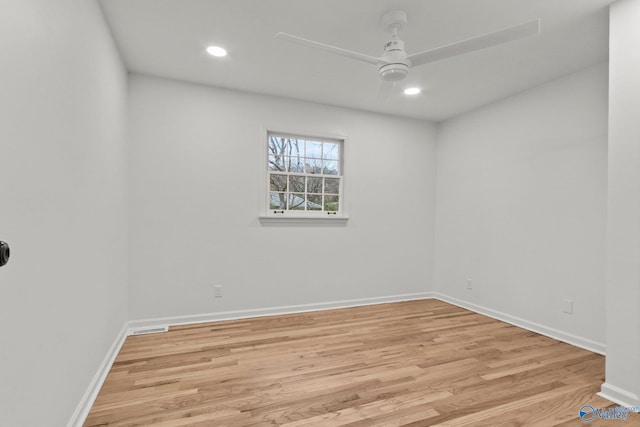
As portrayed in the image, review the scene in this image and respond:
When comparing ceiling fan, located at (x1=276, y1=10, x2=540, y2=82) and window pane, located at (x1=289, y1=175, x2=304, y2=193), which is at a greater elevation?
ceiling fan, located at (x1=276, y1=10, x2=540, y2=82)

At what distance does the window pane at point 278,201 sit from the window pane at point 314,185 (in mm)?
344

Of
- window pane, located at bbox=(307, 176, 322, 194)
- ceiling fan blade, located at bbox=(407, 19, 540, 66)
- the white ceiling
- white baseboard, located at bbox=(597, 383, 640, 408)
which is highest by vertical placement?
the white ceiling

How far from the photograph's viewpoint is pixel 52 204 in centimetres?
141

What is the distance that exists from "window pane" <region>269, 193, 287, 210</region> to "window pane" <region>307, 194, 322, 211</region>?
317 millimetres

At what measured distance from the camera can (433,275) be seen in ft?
15.3

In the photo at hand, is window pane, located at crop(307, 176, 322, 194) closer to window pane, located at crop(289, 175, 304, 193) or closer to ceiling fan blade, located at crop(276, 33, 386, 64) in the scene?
window pane, located at crop(289, 175, 304, 193)

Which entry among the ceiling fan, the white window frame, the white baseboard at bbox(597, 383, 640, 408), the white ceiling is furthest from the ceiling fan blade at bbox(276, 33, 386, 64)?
the white baseboard at bbox(597, 383, 640, 408)

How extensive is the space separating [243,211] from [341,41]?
6.65ft

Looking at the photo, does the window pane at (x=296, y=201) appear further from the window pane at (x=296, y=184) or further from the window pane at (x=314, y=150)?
the window pane at (x=314, y=150)

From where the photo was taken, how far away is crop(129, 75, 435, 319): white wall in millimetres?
3250

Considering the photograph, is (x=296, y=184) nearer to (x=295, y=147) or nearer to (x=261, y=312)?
(x=295, y=147)

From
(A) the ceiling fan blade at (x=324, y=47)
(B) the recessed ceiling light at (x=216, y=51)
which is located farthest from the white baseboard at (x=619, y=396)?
(B) the recessed ceiling light at (x=216, y=51)

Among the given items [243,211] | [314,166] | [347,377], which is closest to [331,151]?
[314,166]

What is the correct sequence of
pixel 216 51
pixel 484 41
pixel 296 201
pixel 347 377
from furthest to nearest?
1. pixel 296 201
2. pixel 216 51
3. pixel 347 377
4. pixel 484 41
